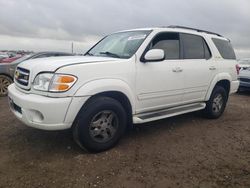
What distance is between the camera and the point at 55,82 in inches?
118

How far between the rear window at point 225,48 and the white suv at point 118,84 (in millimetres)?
263

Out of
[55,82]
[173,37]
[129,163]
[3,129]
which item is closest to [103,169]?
[129,163]

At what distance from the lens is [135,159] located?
3334 mm

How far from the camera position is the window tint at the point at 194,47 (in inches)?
181

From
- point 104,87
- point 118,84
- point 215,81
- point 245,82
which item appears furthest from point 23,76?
point 245,82

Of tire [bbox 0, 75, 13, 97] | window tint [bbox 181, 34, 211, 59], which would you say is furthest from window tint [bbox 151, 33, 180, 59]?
tire [bbox 0, 75, 13, 97]

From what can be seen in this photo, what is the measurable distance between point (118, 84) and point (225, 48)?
3.46 meters

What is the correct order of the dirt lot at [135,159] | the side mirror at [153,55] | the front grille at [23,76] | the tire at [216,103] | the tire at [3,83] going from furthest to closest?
the tire at [3,83] → the tire at [216,103] → the side mirror at [153,55] → the front grille at [23,76] → the dirt lot at [135,159]

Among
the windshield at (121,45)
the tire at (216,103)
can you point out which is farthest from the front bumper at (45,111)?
the tire at (216,103)

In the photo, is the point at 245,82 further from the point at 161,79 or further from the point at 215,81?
the point at 161,79

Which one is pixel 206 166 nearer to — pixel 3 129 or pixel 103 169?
pixel 103 169

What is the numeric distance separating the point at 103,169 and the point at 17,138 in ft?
5.63

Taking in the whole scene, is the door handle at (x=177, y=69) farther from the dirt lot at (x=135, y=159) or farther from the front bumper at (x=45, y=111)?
the front bumper at (x=45, y=111)

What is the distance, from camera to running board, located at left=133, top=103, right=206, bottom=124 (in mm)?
3829
